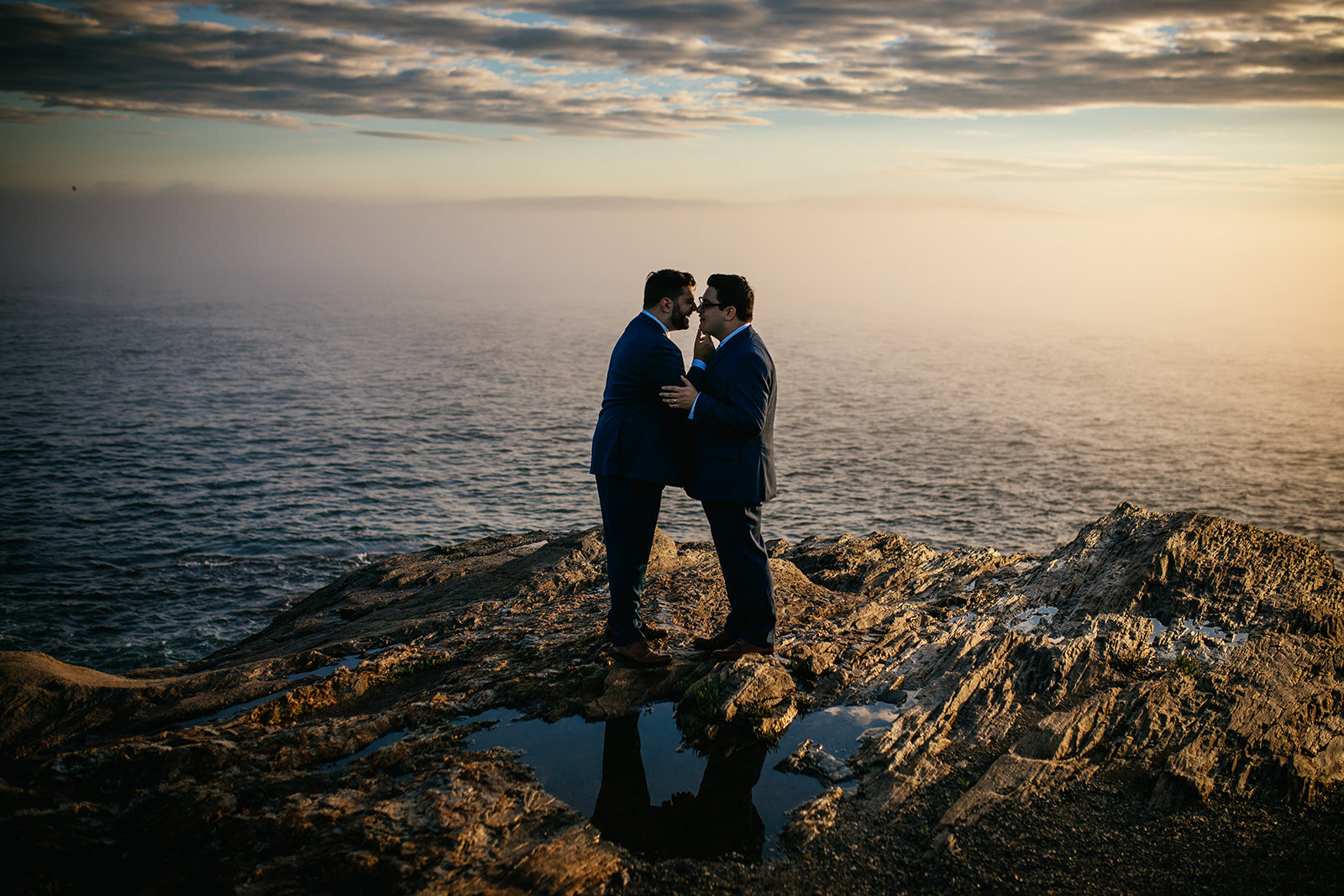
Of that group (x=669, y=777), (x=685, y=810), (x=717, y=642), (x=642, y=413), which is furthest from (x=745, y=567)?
(x=685, y=810)

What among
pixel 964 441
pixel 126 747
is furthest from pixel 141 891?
pixel 964 441

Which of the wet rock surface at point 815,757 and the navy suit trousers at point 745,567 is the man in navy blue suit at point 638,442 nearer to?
the navy suit trousers at point 745,567

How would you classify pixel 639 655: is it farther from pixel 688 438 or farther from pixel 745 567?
pixel 688 438

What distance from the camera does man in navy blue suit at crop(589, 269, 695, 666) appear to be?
745 centimetres

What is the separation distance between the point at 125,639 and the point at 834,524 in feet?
60.7

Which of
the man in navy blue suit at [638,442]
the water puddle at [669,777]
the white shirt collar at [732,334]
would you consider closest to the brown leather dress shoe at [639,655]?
the man in navy blue suit at [638,442]

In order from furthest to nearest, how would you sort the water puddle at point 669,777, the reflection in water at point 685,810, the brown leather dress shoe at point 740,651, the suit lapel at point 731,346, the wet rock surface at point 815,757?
the brown leather dress shoe at point 740,651
the suit lapel at point 731,346
the water puddle at point 669,777
the reflection in water at point 685,810
the wet rock surface at point 815,757

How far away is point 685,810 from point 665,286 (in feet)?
14.2

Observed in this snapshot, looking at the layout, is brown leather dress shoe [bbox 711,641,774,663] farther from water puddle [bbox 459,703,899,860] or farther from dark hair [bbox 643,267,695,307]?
dark hair [bbox 643,267,695,307]

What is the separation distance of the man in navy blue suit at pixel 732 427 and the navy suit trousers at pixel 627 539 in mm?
439

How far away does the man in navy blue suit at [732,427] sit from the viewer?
7.27 meters

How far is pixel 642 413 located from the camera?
751cm

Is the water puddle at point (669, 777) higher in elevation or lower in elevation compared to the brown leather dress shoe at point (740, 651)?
lower

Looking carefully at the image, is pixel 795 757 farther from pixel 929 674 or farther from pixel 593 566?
pixel 593 566
